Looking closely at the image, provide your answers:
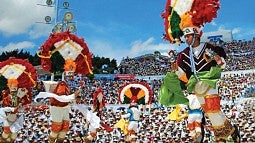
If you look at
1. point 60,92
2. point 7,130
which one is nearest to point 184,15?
point 60,92

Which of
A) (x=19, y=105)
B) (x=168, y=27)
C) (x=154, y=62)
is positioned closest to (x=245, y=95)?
(x=19, y=105)

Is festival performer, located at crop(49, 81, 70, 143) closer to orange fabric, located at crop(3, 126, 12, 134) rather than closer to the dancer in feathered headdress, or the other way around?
orange fabric, located at crop(3, 126, 12, 134)

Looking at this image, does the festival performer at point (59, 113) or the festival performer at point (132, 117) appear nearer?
the festival performer at point (59, 113)

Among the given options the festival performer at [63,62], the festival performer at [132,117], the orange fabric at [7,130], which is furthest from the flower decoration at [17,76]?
the festival performer at [132,117]

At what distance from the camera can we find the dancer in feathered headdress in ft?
23.6

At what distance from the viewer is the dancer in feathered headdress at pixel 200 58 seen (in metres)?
7.20

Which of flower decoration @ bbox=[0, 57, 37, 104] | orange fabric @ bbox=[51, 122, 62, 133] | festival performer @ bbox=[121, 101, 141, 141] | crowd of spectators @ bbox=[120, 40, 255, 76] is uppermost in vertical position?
crowd of spectators @ bbox=[120, 40, 255, 76]

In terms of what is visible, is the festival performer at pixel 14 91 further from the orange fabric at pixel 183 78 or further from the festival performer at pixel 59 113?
the orange fabric at pixel 183 78

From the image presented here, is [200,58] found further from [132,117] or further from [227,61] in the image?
[227,61]

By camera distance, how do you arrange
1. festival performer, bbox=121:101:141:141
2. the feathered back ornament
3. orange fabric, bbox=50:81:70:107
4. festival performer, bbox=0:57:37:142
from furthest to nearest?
1. festival performer, bbox=121:101:141:141
2. festival performer, bbox=0:57:37:142
3. orange fabric, bbox=50:81:70:107
4. the feathered back ornament

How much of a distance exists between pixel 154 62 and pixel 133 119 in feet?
103

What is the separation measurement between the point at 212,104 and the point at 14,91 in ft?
21.4

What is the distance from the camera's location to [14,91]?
1203 cm

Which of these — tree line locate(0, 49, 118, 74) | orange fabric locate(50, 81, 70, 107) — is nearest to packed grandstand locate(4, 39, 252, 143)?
orange fabric locate(50, 81, 70, 107)
